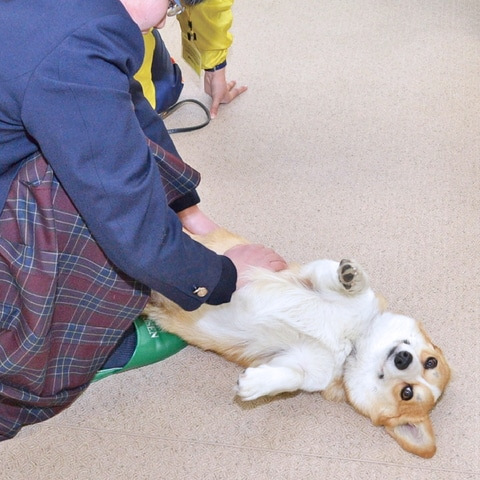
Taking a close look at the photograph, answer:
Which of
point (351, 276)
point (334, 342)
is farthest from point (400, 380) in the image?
point (351, 276)

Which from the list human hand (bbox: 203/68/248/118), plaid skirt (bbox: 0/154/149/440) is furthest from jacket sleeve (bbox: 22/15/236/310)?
human hand (bbox: 203/68/248/118)

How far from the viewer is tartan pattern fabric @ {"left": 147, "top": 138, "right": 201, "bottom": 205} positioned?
1344 millimetres

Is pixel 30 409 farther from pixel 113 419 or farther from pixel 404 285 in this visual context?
pixel 404 285

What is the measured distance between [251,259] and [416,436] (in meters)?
0.55

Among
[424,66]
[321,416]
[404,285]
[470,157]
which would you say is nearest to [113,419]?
[321,416]

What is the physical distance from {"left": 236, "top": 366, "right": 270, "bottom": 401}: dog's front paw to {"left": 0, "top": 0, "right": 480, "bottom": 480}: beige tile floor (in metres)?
0.19

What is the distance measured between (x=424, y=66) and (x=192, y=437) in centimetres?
156

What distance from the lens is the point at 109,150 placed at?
1.01m

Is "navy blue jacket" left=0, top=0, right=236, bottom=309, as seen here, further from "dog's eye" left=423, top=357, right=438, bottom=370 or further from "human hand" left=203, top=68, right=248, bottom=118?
"human hand" left=203, top=68, right=248, bottom=118

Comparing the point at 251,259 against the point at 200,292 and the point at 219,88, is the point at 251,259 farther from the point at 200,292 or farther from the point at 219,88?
the point at 219,88

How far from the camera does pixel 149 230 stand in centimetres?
110

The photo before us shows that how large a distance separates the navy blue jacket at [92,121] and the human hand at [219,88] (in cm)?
100

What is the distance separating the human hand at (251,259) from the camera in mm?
1476

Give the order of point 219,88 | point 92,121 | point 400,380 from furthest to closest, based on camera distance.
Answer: point 219,88 → point 400,380 → point 92,121
